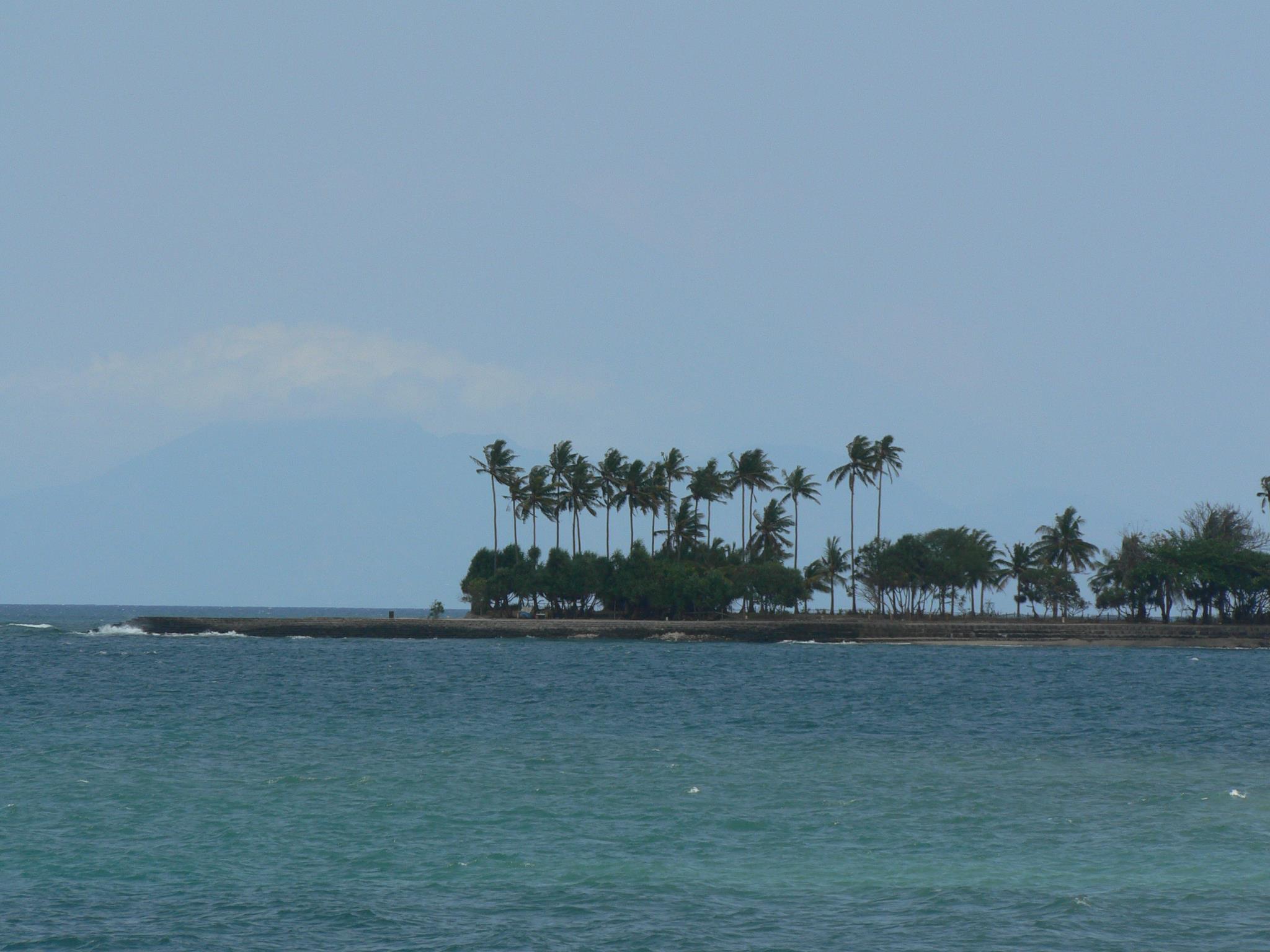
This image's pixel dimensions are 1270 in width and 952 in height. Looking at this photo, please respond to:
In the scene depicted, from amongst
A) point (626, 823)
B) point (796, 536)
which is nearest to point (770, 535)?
point (796, 536)

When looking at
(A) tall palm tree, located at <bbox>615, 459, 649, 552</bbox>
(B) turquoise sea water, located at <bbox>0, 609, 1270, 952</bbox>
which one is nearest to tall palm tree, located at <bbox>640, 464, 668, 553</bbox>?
(A) tall palm tree, located at <bbox>615, 459, 649, 552</bbox>

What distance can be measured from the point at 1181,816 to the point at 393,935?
20707 mm

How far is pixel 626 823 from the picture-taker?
101 ft

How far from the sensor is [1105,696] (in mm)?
71875

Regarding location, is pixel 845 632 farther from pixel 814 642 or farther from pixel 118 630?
pixel 118 630

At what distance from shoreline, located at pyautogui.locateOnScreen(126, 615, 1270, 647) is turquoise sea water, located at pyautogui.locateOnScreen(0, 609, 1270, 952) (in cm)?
7401

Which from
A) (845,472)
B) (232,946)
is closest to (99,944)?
(232,946)

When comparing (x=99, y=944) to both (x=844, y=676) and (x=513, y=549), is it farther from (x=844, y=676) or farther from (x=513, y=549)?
(x=513, y=549)

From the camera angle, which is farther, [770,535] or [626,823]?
[770,535]

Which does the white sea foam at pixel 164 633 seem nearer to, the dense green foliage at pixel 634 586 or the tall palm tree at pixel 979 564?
the dense green foliage at pixel 634 586

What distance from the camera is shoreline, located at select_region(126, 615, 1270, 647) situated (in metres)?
140

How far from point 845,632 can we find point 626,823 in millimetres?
113300

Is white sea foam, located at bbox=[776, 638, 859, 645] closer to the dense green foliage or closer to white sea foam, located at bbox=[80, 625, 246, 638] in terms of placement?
the dense green foliage

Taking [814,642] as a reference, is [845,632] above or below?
above
